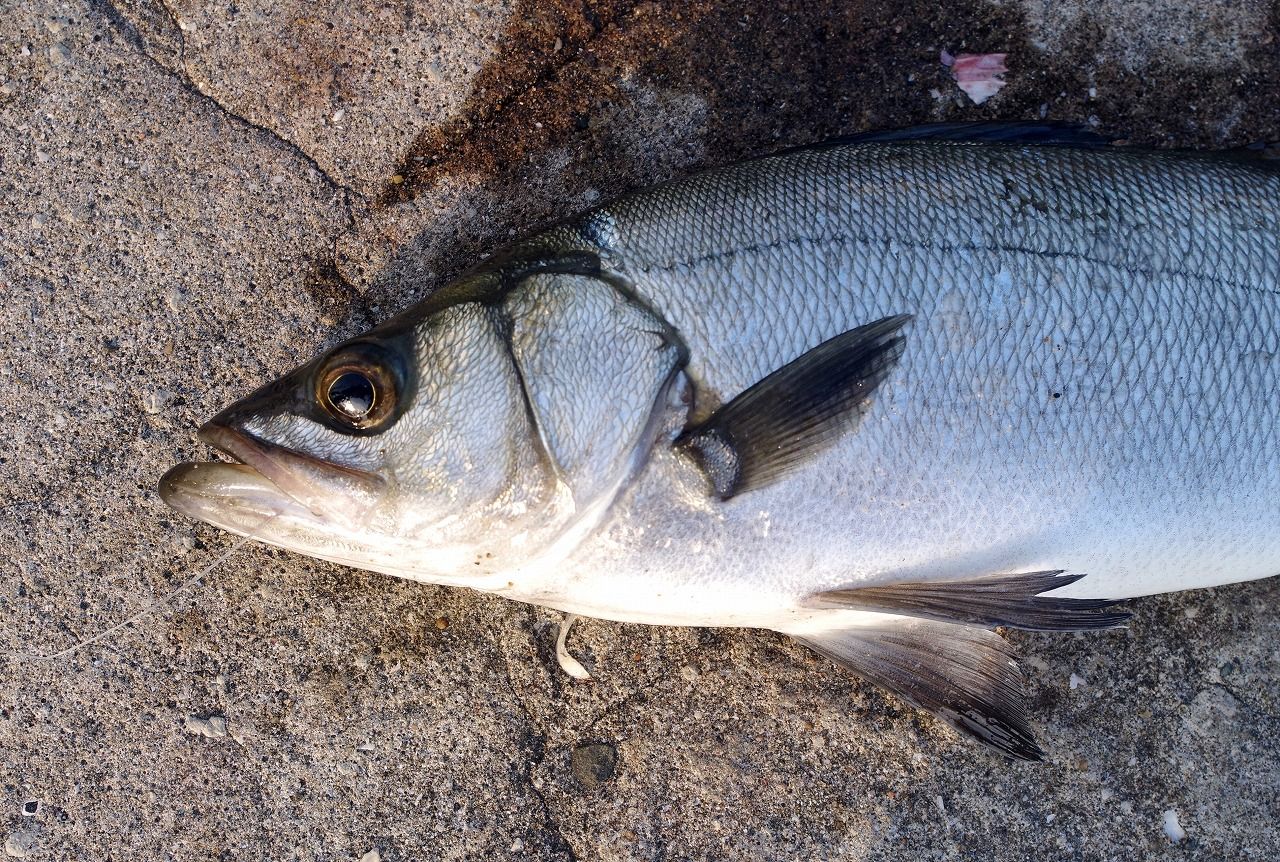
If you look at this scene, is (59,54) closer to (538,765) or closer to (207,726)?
(207,726)

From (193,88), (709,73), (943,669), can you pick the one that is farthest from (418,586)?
(709,73)

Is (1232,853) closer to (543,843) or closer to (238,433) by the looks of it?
(543,843)

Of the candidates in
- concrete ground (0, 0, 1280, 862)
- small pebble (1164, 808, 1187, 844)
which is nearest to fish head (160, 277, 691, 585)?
concrete ground (0, 0, 1280, 862)

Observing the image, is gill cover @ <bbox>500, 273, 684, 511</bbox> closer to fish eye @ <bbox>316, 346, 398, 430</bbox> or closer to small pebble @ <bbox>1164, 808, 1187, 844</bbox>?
fish eye @ <bbox>316, 346, 398, 430</bbox>

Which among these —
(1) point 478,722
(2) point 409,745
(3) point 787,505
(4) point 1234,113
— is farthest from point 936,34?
(2) point 409,745

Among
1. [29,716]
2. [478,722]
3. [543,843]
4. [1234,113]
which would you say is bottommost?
[543,843]
